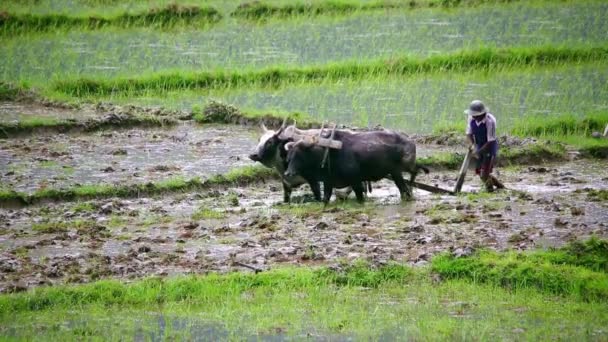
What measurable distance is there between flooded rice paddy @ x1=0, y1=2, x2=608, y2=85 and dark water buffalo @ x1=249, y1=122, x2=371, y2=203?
4980 mm

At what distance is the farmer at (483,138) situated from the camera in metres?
10.1

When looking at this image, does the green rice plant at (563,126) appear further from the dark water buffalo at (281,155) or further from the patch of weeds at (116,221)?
the patch of weeds at (116,221)

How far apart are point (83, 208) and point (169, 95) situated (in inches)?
188

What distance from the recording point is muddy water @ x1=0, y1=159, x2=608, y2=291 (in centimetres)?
823

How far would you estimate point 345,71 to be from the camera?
1528 centimetres

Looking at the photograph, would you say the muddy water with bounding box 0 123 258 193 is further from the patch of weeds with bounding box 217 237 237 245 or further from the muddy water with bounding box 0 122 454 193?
the patch of weeds with bounding box 217 237 237 245

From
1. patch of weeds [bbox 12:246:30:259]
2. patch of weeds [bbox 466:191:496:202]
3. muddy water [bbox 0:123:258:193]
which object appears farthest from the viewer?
muddy water [bbox 0:123:258:193]

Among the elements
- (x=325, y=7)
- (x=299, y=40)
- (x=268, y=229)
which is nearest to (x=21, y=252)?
(x=268, y=229)

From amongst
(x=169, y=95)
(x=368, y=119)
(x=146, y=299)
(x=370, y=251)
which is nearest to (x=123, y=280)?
(x=146, y=299)

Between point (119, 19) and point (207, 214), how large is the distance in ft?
28.7

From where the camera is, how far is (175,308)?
7.42 m

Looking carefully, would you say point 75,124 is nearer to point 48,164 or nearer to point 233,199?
point 48,164

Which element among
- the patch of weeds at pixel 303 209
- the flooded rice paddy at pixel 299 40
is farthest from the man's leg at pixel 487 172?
the flooded rice paddy at pixel 299 40

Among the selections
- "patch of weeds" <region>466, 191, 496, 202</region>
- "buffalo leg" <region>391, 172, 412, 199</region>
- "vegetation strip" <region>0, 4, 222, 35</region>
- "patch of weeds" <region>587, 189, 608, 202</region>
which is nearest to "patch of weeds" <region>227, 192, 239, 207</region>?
"buffalo leg" <region>391, 172, 412, 199</region>
